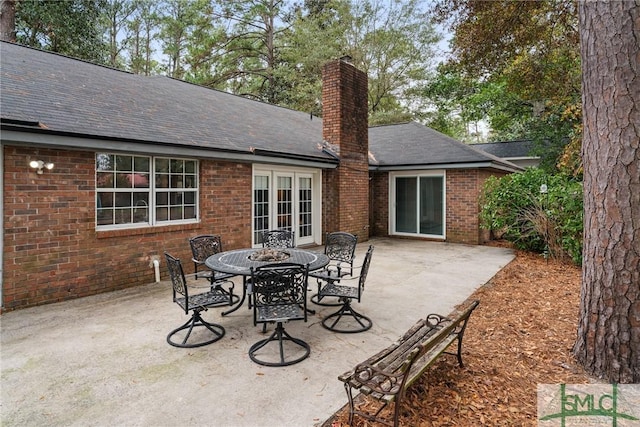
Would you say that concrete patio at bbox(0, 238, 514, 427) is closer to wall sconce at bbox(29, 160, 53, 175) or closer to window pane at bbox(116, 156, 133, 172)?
wall sconce at bbox(29, 160, 53, 175)

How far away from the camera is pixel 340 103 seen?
34.9 feet

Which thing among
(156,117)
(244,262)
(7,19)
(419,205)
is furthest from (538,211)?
(7,19)

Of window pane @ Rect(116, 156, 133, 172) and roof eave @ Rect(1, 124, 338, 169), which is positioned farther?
window pane @ Rect(116, 156, 133, 172)

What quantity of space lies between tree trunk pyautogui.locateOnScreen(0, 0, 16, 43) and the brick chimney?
12440 mm

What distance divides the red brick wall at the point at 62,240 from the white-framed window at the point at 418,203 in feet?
27.3

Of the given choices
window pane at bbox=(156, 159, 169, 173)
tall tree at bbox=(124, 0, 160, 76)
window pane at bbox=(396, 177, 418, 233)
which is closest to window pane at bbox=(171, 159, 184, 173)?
window pane at bbox=(156, 159, 169, 173)

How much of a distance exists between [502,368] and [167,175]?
638 cm

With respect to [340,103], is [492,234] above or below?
below

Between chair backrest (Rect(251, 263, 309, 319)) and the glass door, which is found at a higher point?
the glass door

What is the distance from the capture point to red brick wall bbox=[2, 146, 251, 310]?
16.3 ft

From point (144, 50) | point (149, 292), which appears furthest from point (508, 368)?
point (144, 50)

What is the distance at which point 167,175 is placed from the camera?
22.5ft

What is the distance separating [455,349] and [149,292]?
493 centimetres

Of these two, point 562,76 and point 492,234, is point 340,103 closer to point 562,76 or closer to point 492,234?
point 562,76
